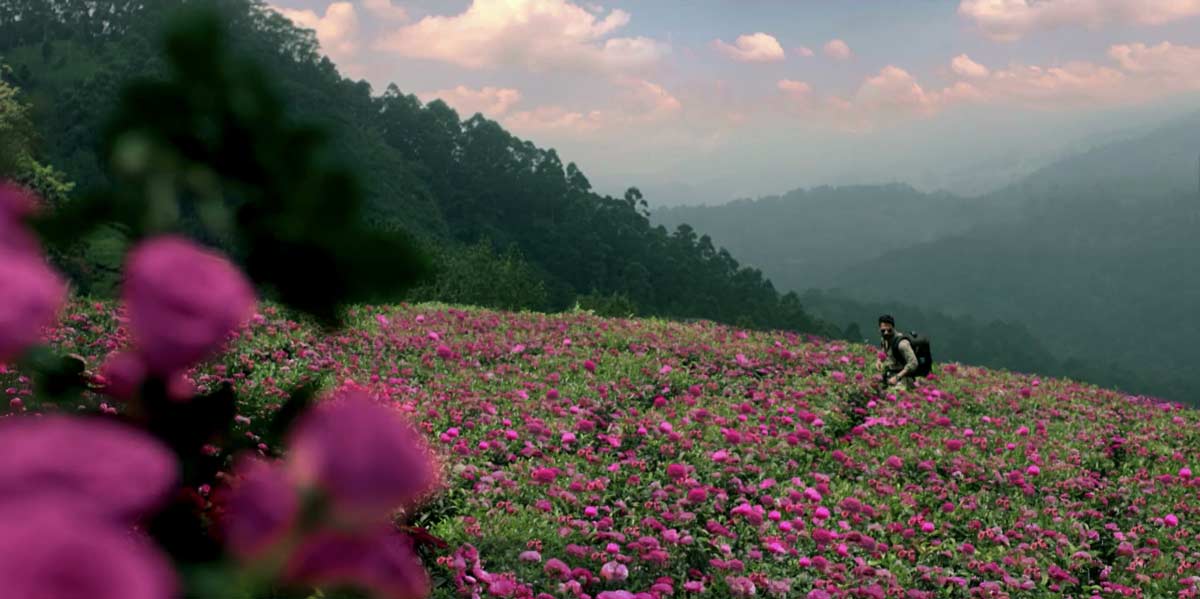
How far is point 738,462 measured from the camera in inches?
374

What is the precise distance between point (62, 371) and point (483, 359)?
41.1ft

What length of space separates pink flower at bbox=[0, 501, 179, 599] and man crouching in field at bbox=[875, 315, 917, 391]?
13309mm

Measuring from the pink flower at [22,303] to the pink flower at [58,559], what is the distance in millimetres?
106

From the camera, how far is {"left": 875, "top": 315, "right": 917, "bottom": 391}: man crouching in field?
43.4ft

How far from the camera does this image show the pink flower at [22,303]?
381 mm

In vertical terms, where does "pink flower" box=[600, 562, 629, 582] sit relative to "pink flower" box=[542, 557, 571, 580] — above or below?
below

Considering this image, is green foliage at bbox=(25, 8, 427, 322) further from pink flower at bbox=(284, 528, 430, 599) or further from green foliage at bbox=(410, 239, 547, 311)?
green foliage at bbox=(410, 239, 547, 311)

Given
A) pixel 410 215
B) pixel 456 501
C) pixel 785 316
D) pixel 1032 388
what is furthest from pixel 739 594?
pixel 785 316

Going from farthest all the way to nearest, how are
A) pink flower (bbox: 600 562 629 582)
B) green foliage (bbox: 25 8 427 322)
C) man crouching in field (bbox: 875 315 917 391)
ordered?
man crouching in field (bbox: 875 315 917 391), pink flower (bbox: 600 562 629 582), green foliage (bbox: 25 8 427 322)

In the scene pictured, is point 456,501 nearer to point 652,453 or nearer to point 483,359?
point 652,453

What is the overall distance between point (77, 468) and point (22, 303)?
0.33 ft

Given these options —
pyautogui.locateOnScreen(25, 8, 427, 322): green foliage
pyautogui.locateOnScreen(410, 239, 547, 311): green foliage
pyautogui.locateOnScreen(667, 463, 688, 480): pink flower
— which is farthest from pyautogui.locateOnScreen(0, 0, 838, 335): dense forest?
pyautogui.locateOnScreen(25, 8, 427, 322): green foliage

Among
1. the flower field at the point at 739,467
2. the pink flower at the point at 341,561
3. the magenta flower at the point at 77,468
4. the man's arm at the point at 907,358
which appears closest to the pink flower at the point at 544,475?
the flower field at the point at 739,467

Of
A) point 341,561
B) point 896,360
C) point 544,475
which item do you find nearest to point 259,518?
point 341,561
